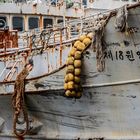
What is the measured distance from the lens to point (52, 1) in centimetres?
1655

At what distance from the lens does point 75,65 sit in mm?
9188

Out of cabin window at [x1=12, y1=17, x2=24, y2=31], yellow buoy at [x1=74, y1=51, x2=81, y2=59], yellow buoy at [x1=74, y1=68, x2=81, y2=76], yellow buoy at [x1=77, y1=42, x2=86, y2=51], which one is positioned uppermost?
cabin window at [x1=12, y1=17, x2=24, y2=31]

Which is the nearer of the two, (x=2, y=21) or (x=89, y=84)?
(x=89, y=84)

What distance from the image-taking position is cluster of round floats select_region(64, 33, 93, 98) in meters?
9.19

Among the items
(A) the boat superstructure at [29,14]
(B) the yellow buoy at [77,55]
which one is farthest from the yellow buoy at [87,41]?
(A) the boat superstructure at [29,14]

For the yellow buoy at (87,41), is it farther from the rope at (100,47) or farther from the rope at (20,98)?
the rope at (20,98)

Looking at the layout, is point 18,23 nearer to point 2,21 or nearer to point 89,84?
point 2,21

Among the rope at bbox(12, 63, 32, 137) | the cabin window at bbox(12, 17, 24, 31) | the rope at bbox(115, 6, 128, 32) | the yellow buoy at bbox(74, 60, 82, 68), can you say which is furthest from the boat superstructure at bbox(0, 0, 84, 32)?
the rope at bbox(115, 6, 128, 32)

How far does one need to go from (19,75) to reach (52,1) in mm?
6397

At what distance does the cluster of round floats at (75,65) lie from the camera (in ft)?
30.1

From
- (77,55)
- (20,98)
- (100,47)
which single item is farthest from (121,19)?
(20,98)

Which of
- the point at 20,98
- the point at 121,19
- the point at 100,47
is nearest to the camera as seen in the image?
the point at 121,19

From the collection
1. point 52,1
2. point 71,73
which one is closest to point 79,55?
point 71,73

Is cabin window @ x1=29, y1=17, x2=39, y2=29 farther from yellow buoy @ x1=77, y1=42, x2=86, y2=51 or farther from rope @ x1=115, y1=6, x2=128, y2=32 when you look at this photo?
rope @ x1=115, y1=6, x2=128, y2=32
